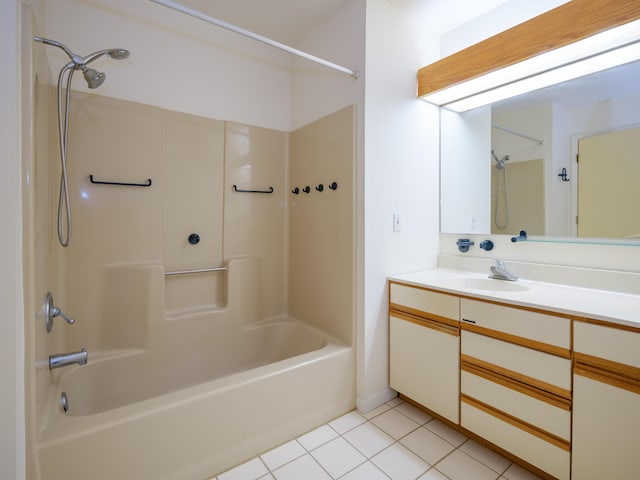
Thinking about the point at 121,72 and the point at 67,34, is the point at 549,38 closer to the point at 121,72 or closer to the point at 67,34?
the point at 121,72

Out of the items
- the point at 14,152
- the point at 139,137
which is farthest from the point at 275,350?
the point at 14,152

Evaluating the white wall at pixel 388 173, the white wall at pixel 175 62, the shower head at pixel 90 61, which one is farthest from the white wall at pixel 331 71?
the shower head at pixel 90 61

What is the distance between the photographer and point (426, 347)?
1661 millimetres

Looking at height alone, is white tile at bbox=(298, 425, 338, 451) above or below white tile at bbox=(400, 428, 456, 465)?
below

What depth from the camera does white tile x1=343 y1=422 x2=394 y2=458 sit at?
59.1 inches

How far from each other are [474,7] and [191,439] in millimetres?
2786

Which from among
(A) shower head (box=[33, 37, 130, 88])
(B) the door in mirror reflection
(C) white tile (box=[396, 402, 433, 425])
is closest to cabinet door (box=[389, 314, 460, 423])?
(C) white tile (box=[396, 402, 433, 425])

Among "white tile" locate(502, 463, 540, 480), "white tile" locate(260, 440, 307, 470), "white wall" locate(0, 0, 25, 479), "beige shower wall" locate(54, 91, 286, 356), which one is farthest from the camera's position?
"beige shower wall" locate(54, 91, 286, 356)

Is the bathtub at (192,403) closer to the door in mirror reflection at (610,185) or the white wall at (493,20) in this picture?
the door in mirror reflection at (610,185)

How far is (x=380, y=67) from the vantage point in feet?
5.91

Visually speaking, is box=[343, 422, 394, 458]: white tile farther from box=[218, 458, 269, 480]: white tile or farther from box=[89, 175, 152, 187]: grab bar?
box=[89, 175, 152, 187]: grab bar

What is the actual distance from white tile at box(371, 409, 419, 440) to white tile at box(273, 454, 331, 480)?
447 millimetres

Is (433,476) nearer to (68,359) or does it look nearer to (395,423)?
(395,423)

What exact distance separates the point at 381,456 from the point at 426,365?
502 millimetres
